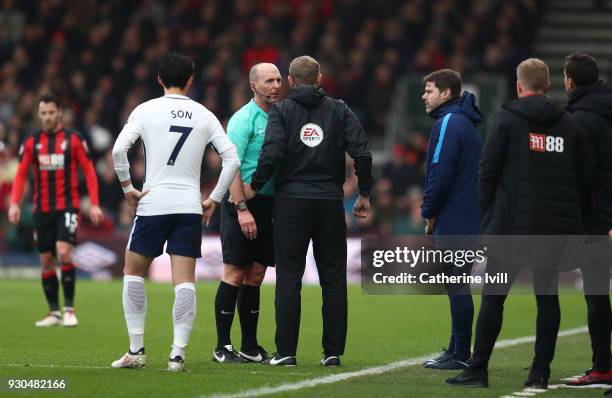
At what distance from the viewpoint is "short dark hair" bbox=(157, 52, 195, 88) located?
8.61m

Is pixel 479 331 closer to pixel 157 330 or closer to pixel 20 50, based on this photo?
pixel 157 330

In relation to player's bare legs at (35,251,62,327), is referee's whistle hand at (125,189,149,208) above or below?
above

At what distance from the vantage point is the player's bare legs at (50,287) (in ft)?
44.0

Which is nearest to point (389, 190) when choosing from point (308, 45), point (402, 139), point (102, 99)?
point (402, 139)

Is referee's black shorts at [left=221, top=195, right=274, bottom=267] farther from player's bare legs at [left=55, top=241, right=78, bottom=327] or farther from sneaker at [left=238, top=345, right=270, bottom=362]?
player's bare legs at [left=55, top=241, right=78, bottom=327]

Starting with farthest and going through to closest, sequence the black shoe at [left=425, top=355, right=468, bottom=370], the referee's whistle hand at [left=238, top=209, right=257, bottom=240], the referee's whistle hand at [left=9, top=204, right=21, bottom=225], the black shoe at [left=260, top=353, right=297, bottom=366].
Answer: the referee's whistle hand at [left=9, top=204, right=21, bottom=225], the black shoe at [left=425, top=355, right=468, bottom=370], the black shoe at [left=260, top=353, right=297, bottom=366], the referee's whistle hand at [left=238, top=209, right=257, bottom=240]

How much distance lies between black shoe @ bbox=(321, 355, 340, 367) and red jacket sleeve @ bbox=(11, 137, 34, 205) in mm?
5261

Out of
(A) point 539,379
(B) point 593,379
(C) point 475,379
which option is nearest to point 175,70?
(C) point 475,379

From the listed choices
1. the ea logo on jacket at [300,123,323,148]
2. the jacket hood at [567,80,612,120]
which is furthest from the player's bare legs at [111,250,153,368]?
the jacket hood at [567,80,612,120]

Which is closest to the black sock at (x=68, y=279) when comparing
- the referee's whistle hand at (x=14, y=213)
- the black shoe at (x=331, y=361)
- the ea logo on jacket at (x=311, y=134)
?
the referee's whistle hand at (x=14, y=213)

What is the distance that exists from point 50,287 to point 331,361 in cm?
518

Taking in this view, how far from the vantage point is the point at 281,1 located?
27.0 m

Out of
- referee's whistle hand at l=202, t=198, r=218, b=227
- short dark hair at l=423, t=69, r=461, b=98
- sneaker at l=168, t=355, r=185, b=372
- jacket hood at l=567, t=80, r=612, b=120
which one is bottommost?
sneaker at l=168, t=355, r=185, b=372

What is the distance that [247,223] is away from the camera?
9.26m
